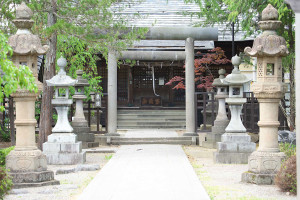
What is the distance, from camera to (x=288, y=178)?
8.06 m

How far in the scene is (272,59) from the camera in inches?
381

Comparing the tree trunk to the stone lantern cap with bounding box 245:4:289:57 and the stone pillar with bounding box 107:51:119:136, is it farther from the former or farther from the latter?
the stone lantern cap with bounding box 245:4:289:57

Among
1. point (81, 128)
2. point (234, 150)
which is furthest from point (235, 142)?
point (81, 128)

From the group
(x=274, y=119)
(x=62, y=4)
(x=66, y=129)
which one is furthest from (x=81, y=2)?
(x=274, y=119)

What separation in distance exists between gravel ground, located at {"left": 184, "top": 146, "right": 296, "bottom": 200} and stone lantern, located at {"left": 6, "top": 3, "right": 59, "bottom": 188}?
2.94 metres

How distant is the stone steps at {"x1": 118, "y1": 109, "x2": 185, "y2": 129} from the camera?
23984mm

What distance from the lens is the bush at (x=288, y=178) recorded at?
8.02 metres

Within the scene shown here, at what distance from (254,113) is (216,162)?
495 centimetres

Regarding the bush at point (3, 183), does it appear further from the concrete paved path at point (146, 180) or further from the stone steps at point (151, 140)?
the stone steps at point (151, 140)

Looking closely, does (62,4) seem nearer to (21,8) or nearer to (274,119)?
(21,8)

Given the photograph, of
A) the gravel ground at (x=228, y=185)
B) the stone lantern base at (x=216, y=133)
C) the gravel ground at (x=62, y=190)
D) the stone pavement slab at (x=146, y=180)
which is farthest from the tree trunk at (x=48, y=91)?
the stone lantern base at (x=216, y=133)

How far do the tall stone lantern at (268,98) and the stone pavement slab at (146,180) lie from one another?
46.6 inches

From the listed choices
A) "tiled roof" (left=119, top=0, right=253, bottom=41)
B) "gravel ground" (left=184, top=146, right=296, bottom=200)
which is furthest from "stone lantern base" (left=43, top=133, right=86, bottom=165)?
"tiled roof" (left=119, top=0, right=253, bottom=41)

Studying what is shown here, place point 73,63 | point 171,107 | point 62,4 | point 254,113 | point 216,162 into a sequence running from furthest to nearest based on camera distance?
point 171,107, point 73,63, point 254,113, point 62,4, point 216,162
